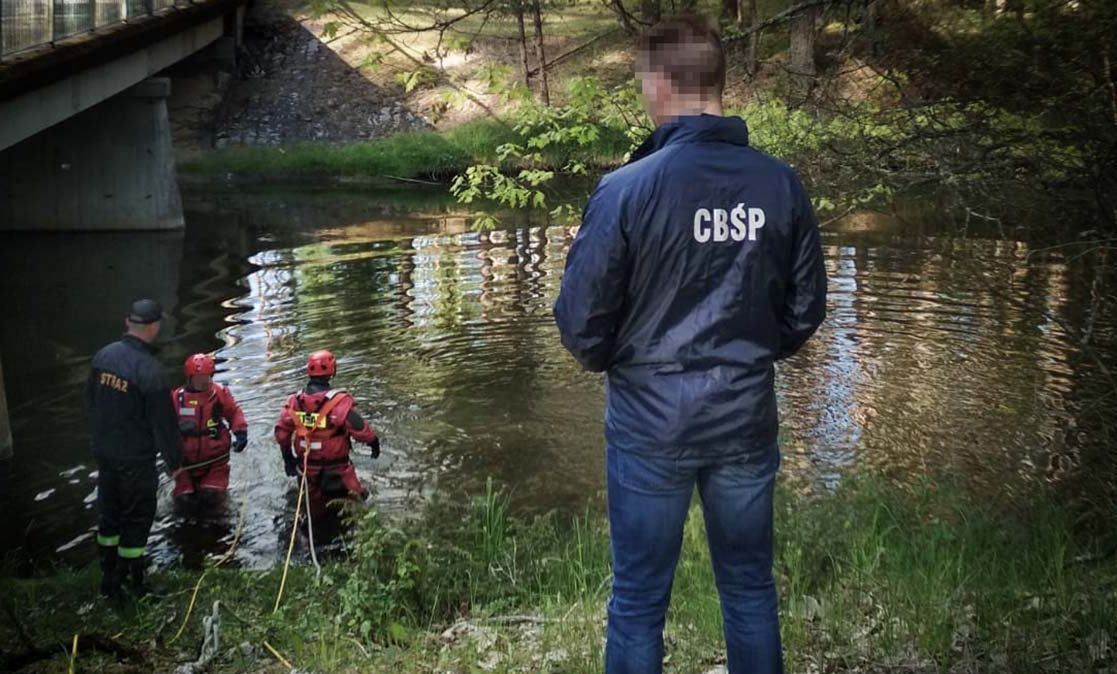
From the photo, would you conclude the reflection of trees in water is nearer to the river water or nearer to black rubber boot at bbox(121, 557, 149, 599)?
the river water

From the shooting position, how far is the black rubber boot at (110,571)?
24.4ft

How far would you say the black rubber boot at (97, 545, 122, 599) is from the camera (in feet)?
24.4

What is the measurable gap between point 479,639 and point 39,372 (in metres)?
10.7

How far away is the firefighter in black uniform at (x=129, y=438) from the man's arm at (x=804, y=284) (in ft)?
16.0

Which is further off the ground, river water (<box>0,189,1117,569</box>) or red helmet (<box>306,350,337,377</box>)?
red helmet (<box>306,350,337,377</box>)

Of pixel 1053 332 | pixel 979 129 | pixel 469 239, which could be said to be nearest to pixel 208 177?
pixel 469 239

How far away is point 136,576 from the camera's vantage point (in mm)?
7484

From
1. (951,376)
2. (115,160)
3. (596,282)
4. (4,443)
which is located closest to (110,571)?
(4,443)

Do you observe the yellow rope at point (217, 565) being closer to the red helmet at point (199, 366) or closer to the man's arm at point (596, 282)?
the red helmet at point (199, 366)

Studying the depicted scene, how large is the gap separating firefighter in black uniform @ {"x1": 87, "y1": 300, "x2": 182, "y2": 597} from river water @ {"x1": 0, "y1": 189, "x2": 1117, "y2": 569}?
1.04 meters

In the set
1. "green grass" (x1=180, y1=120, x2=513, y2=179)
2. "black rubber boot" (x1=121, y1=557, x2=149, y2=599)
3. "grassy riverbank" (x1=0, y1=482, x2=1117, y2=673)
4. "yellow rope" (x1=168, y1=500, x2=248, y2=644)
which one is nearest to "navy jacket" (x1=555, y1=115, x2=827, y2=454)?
"grassy riverbank" (x1=0, y1=482, x2=1117, y2=673)

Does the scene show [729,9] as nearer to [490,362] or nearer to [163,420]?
[490,362]

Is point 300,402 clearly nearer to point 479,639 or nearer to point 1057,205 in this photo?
point 479,639

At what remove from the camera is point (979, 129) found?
21.2 ft
